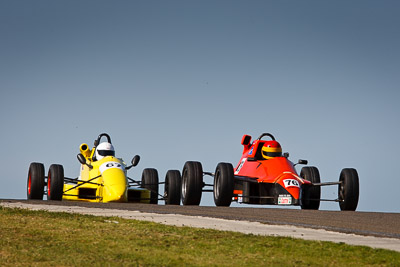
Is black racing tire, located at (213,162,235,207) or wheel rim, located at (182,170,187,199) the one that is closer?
black racing tire, located at (213,162,235,207)

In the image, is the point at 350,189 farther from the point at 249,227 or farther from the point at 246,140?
the point at 249,227

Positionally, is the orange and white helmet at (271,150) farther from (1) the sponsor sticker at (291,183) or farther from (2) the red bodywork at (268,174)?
(1) the sponsor sticker at (291,183)

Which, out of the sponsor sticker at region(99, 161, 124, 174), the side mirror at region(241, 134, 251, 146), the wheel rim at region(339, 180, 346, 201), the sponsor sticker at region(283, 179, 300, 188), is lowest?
the wheel rim at region(339, 180, 346, 201)

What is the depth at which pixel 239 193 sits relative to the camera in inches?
970

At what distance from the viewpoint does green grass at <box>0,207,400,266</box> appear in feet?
32.9

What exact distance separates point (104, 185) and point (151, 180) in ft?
15.0

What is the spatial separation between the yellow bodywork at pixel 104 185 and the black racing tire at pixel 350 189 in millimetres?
6941

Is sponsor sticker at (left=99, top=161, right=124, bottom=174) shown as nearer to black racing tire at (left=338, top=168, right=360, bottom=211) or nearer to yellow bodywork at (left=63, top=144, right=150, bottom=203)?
yellow bodywork at (left=63, top=144, right=150, bottom=203)

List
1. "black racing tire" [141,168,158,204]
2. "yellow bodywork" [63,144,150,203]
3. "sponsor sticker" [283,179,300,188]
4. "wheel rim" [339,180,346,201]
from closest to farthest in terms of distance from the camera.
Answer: "sponsor sticker" [283,179,300,188] < "wheel rim" [339,180,346,201] < "yellow bodywork" [63,144,150,203] < "black racing tire" [141,168,158,204]

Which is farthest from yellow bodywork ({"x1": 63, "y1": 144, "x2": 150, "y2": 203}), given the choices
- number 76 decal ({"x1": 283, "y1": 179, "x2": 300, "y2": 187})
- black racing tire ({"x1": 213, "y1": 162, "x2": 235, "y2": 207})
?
number 76 decal ({"x1": 283, "y1": 179, "x2": 300, "y2": 187})

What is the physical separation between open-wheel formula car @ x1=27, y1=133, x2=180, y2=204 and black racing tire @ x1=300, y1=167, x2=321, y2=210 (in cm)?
437

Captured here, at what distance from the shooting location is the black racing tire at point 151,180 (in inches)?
1126

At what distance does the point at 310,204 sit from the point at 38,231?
46.0ft

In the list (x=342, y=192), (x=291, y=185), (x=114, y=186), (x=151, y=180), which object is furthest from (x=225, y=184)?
(x=151, y=180)
